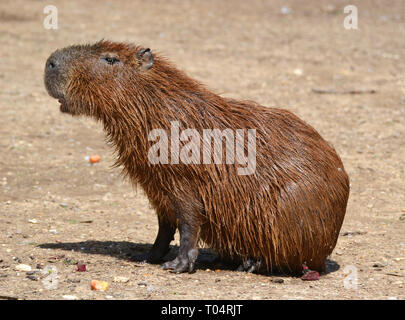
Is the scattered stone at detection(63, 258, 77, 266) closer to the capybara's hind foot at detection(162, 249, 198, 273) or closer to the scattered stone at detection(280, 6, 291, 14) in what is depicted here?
the capybara's hind foot at detection(162, 249, 198, 273)

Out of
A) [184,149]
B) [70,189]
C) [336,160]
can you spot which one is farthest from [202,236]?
[70,189]

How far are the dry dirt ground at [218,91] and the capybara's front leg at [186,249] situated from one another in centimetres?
9

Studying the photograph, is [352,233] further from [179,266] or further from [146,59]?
[146,59]

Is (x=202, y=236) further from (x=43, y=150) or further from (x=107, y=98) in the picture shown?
(x=43, y=150)

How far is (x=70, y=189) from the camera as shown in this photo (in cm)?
689

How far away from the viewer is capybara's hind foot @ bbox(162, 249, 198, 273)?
486 centimetres

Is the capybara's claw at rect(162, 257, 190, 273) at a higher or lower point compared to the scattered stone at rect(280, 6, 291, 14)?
lower

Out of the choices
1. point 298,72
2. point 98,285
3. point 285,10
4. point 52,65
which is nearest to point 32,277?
point 98,285

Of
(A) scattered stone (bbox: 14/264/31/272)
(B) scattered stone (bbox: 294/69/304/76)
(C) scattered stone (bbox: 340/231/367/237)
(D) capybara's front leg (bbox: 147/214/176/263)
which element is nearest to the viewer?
(A) scattered stone (bbox: 14/264/31/272)

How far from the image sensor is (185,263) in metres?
4.87

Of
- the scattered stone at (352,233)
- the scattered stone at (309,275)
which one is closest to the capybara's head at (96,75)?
the scattered stone at (309,275)

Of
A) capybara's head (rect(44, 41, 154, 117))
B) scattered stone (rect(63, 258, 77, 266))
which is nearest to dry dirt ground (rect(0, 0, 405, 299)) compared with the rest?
scattered stone (rect(63, 258, 77, 266))

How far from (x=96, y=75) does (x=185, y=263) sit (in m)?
1.42

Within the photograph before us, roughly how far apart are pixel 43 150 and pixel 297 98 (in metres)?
3.60
